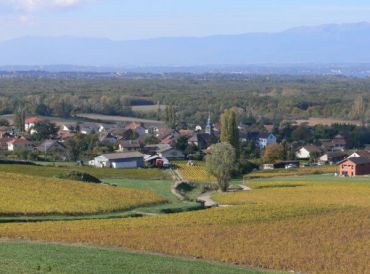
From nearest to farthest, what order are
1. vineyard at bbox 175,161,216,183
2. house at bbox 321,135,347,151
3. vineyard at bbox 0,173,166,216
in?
1. vineyard at bbox 0,173,166,216
2. vineyard at bbox 175,161,216,183
3. house at bbox 321,135,347,151

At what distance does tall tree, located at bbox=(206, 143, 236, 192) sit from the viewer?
→ 183 feet

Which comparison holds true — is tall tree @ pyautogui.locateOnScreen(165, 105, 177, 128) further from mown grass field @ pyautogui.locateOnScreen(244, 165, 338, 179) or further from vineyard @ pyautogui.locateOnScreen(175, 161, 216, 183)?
mown grass field @ pyautogui.locateOnScreen(244, 165, 338, 179)

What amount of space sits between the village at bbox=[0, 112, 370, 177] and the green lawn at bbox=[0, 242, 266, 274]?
142ft

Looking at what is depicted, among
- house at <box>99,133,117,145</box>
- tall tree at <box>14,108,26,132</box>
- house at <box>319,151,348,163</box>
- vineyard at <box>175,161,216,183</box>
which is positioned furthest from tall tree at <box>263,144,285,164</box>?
tall tree at <box>14,108,26,132</box>

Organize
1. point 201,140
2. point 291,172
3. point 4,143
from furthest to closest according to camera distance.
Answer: point 201,140 < point 4,143 < point 291,172

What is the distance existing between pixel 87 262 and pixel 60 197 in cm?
2071

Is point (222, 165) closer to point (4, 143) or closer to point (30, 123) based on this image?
point (4, 143)

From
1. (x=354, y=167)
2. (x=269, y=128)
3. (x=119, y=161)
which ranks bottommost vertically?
(x=269, y=128)

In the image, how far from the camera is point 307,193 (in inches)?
1964

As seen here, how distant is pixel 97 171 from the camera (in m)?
64.7

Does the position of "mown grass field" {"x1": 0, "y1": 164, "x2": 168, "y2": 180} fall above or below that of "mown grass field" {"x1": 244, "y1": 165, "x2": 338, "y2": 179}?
above

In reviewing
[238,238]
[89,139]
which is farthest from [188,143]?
[238,238]

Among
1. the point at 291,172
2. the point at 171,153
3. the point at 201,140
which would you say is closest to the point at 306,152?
the point at 201,140

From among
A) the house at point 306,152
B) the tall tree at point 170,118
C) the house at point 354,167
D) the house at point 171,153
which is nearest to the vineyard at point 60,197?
the house at point 354,167
